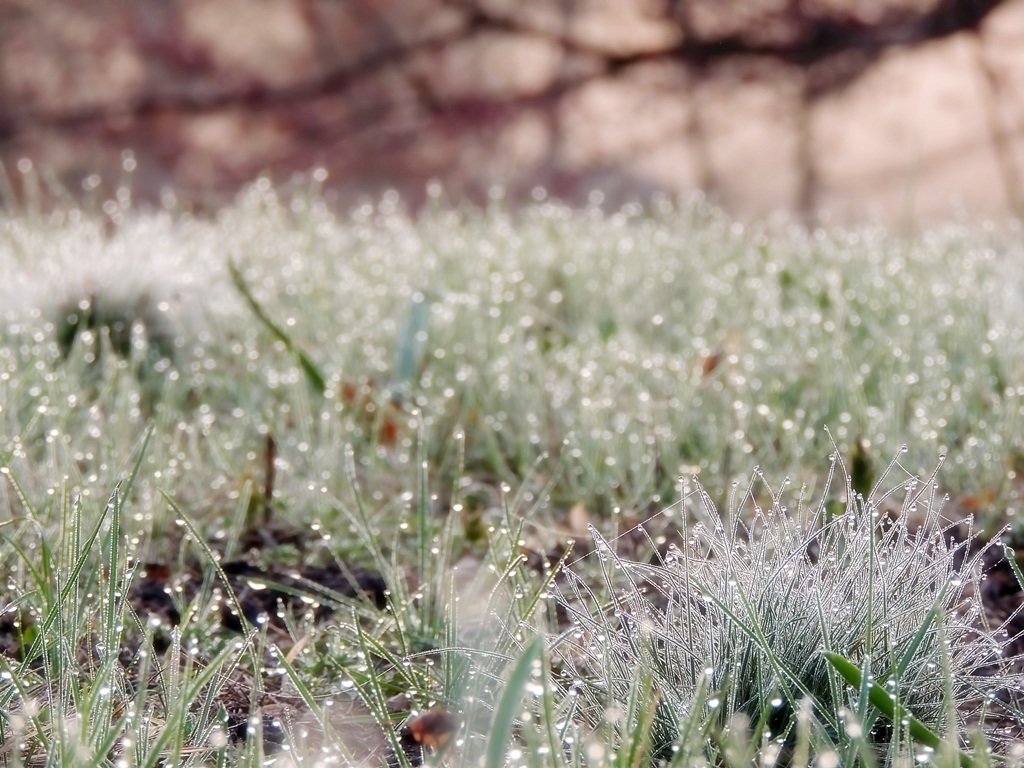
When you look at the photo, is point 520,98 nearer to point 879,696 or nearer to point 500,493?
point 500,493

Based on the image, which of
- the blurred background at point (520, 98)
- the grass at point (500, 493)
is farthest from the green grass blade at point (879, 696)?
the blurred background at point (520, 98)

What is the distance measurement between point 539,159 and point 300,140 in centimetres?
108

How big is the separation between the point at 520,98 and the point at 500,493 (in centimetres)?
327

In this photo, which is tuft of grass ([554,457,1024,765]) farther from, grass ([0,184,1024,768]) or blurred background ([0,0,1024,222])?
blurred background ([0,0,1024,222])

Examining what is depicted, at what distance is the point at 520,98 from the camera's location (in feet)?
16.1

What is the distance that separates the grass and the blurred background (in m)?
1.21

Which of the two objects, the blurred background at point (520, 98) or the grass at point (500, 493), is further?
the blurred background at point (520, 98)

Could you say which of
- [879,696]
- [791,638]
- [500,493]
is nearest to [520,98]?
[500,493]

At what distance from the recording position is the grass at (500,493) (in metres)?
1.10

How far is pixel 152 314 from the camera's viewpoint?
8.40 ft

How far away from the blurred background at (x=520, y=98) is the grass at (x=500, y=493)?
1212mm

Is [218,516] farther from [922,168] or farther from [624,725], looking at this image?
[922,168]

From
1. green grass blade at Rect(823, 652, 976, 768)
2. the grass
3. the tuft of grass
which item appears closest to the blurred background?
the grass

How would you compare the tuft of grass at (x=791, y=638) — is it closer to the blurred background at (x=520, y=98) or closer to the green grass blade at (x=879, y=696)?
the green grass blade at (x=879, y=696)
